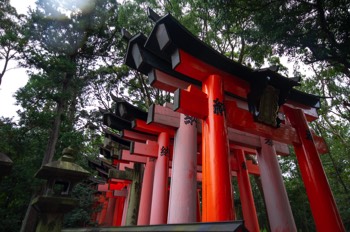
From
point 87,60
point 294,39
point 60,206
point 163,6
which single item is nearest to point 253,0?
point 294,39

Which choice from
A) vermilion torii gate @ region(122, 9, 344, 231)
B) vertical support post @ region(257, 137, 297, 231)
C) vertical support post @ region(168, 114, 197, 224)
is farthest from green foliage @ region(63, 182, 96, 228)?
vermilion torii gate @ region(122, 9, 344, 231)

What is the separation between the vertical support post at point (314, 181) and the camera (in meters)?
4.66

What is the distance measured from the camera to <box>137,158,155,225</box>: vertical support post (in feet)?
25.3

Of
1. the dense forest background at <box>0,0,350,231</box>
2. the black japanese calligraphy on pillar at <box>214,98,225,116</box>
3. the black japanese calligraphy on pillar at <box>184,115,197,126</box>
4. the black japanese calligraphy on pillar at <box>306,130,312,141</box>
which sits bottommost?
the black japanese calligraphy on pillar at <box>214,98,225,116</box>

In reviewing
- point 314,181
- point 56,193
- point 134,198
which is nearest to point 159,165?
point 134,198

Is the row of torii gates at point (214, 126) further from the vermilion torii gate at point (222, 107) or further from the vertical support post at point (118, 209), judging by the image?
the vertical support post at point (118, 209)

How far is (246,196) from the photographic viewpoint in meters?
7.68

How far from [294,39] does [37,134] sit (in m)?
13.6

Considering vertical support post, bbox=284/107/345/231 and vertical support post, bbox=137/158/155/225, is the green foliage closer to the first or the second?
vertical support post, bbox=137/158/155/225

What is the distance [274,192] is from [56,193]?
5.31m

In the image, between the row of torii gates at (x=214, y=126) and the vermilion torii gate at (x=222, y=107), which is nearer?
the vermilion torii gate at (x=222, y=107)

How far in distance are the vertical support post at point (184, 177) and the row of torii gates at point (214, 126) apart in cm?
2

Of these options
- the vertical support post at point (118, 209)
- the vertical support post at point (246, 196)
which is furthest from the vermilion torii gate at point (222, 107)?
the vertical support post at point (118, 209)

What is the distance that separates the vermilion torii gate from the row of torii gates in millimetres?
17
